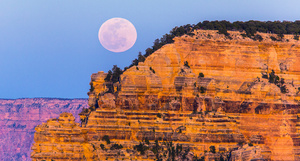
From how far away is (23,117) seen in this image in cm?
14988

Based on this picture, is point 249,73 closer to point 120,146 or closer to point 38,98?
point 120,146

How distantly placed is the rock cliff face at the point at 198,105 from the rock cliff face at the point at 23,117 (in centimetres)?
3962

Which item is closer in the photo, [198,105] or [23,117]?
[198,105]

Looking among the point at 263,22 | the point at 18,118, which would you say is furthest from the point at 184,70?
the point at 18,118

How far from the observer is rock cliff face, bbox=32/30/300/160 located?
103m

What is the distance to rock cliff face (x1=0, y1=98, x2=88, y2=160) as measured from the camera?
486 feet

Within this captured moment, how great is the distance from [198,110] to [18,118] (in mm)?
48418

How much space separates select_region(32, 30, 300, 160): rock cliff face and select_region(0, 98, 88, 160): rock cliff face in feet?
130

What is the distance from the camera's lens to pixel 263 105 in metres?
108

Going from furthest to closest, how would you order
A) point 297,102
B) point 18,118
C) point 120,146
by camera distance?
point 18,118 → point 297,102 → point 120,146

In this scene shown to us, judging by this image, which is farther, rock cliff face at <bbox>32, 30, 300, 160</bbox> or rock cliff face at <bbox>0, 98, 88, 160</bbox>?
rock cliff face at <bbox>0, 98, 88, 160</bbox>

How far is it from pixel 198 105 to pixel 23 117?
47797 millimetres

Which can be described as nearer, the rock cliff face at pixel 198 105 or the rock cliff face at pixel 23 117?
the rock cliff face at pixel 198 105

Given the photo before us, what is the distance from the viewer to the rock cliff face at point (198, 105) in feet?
337
